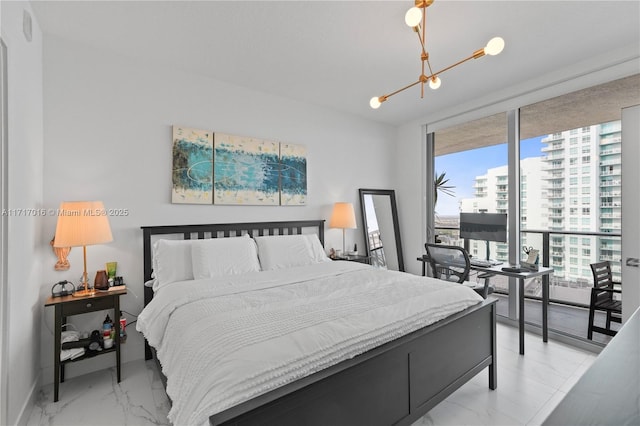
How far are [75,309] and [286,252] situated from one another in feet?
5.73

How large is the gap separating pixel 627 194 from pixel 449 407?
2393 mm

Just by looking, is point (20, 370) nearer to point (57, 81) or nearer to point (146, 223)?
point (146, 223)

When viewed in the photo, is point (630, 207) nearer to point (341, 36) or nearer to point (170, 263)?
point (341, 36)

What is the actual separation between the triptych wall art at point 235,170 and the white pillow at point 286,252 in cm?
58

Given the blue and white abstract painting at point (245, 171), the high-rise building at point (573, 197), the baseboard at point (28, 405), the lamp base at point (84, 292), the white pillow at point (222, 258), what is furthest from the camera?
the blue and white abstract painting at point (245, 171)

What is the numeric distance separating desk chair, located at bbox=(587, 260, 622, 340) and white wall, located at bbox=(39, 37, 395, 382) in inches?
128

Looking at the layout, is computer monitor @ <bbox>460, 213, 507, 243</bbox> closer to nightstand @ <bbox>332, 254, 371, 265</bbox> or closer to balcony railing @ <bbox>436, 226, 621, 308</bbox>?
balcony railing @ <bbox>436, 226, 621, 308</bbox>

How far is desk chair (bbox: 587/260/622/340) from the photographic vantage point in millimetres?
2729

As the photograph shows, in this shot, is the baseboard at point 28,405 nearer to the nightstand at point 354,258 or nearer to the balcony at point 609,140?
the nightstand at point 354,258

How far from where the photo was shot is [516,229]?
3381 millimetres

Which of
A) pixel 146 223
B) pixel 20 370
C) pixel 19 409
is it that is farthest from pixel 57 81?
pixel 19 409

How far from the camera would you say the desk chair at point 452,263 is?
2.98 m

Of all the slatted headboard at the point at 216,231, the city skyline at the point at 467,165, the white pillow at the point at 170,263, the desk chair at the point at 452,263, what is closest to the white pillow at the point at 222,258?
the white pillow at the point at 170,263

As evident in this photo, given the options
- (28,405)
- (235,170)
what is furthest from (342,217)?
(28,405)
